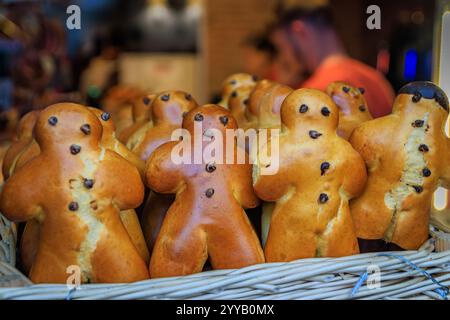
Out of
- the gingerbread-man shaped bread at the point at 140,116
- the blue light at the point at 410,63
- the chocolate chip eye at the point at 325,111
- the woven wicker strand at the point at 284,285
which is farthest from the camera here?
the blue light at the point at 410,63

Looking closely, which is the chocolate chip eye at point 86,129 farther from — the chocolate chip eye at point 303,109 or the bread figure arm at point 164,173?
the chocolate chip eye at point 303,109

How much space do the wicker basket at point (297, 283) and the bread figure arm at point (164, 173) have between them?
0.16m

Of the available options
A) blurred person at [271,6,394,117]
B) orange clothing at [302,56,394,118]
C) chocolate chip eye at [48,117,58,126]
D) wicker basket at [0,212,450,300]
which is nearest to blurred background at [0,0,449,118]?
blurred person at [271,6,394,117]

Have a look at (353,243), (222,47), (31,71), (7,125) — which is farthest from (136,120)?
(222,47)

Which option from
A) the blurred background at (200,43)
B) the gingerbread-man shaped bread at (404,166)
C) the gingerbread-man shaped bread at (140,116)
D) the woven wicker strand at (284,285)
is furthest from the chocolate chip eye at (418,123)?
the blurred background at (200,43)

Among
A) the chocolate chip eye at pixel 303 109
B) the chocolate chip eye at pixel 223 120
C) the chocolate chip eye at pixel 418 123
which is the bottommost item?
the chocolate chip eye at pixel 418 123

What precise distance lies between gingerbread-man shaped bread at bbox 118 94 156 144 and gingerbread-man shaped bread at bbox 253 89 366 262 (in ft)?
1.25

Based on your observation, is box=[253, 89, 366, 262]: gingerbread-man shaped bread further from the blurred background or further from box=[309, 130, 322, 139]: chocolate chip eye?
the blurred background

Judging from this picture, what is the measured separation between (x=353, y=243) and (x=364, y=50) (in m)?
3.68

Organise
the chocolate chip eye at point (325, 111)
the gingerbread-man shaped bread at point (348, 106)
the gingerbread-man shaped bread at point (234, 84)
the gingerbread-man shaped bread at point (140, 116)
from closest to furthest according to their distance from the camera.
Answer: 1. the chocolate chip eye at point (325, 111)
2. the gingerbread-man shaped bread at point (348, 106)
3. the gingerbread-man shaped bread at point (140, 116)
4. the gingerbread-man shaped bread at point (234, 84)

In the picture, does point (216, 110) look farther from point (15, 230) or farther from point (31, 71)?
point (31, 71)

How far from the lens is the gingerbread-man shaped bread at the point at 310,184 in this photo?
3.01 feet

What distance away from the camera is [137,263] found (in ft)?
2.98

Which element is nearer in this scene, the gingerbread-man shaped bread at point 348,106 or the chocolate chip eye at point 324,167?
the chocolate chip eye at point 324,167
